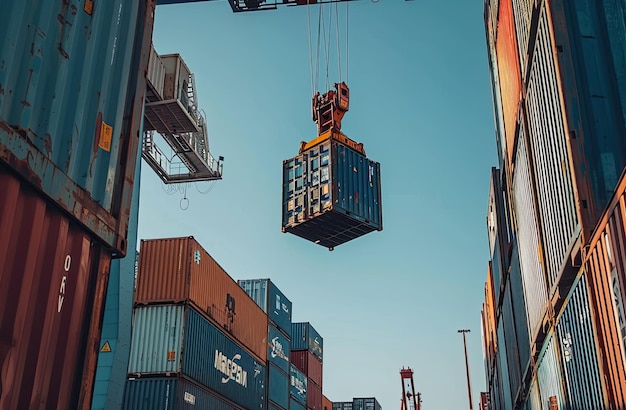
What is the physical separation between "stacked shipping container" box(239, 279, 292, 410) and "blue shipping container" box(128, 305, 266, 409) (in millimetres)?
5559

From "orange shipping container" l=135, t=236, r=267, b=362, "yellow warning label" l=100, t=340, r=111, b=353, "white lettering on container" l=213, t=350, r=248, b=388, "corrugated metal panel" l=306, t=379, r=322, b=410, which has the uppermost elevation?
"orange shipping container" l=135, t=236, r=267, b=362

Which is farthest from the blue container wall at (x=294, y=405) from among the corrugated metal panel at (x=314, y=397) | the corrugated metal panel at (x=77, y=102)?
the corrugated metal panel at (x=77, y=102)

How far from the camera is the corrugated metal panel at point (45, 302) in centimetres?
604

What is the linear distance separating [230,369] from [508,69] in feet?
44.6

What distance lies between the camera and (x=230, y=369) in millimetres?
22094

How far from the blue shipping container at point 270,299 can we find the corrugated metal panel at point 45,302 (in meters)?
20.5

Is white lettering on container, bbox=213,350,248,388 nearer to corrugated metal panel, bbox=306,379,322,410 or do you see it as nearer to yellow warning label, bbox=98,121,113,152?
corrugated metal panel, bbox=306,379,322,410

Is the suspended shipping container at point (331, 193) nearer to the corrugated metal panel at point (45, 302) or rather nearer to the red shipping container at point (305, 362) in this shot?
the red shipping container at point (305, 362)

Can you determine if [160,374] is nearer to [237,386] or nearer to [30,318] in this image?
[237,386]

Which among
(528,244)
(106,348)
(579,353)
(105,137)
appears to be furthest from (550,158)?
(106,348)

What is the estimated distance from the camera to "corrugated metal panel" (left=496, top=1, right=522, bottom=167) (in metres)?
12.5

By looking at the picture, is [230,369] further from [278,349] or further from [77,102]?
[77,102]

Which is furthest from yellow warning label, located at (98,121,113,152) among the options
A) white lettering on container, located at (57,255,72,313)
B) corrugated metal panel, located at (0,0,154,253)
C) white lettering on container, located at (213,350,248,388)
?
white lettering on container, located at (213,350,248,388)

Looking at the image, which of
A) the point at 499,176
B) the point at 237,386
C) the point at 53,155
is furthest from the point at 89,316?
the point at 237,386
